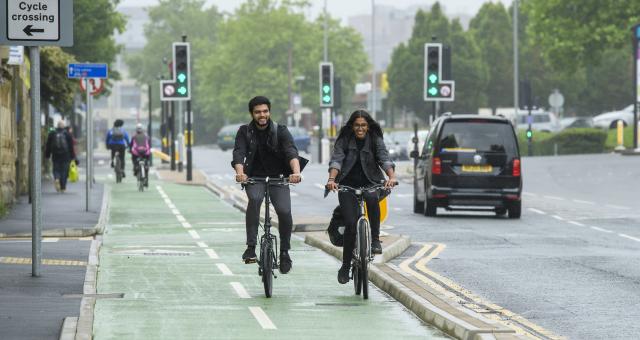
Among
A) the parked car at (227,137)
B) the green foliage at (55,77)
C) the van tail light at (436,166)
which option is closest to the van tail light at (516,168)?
the van tail light at (436,166)

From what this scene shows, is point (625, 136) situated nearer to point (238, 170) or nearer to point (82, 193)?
point (82, 193)

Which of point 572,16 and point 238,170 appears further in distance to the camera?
point 572,16

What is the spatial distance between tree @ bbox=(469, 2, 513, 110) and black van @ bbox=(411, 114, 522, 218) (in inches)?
3057

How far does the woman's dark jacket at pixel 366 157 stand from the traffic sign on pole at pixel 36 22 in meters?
2.73

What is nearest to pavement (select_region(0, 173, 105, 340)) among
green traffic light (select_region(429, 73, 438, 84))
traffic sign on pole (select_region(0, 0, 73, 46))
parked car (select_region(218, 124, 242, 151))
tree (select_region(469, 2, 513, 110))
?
traffic sign on pole (select_region(0, 0, 73, 46))

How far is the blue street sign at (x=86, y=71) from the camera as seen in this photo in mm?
26109

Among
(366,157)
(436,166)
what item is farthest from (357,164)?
(436,166)

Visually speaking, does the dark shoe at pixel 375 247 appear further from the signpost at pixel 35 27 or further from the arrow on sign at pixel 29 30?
the arrow on sign at pixel 29 30

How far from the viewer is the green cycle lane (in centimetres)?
1160

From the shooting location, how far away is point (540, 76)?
103 meters

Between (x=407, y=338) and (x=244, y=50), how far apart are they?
360ft

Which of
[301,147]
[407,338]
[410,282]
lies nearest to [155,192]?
[410,282]

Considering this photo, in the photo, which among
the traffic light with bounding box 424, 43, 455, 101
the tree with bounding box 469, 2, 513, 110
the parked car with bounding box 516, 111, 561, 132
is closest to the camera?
the traffic light with bounding box 424, 43, 455, 101

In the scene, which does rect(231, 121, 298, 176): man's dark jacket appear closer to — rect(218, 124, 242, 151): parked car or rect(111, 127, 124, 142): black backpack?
rect(111, 127, 124, 142): black backpack
